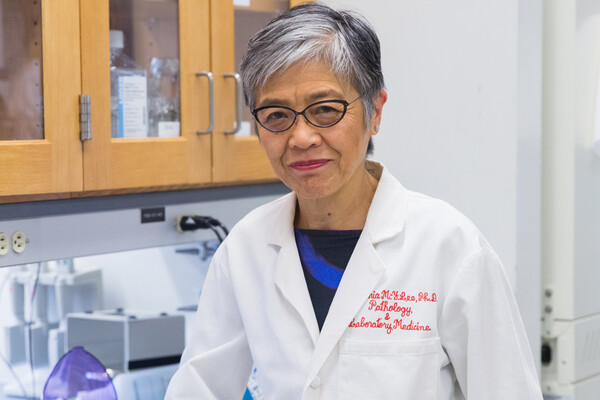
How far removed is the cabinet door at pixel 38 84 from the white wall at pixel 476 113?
0.85m

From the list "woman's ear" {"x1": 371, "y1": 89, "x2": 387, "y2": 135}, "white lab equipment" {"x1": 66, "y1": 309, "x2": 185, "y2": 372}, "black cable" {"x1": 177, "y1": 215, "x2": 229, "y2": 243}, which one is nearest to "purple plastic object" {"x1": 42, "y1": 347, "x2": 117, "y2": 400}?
"white lab equipment" {"x1": 66, "y1": 309, "x2": 185, "y2": 372}

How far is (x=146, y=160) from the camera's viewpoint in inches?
66.4

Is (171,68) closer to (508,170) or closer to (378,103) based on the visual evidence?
(378,103)

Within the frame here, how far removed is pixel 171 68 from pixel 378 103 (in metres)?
→ 0.67

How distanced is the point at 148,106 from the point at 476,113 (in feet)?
2.48

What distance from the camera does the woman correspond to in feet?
3.89

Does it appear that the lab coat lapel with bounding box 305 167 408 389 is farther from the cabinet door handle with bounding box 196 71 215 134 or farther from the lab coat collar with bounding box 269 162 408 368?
the cabinet door handle with bounding box 196 71 215 134

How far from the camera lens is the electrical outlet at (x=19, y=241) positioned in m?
1.52

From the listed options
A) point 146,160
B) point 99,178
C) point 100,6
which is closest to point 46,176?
point 99,178

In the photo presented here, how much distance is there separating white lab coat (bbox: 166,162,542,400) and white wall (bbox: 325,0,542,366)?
1.89ft

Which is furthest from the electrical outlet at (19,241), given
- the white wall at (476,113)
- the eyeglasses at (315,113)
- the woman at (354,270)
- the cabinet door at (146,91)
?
the white wall at (476,113)

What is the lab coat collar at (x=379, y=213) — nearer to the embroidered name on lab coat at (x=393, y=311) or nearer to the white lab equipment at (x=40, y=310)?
the embroidered name on lab coat at (x=393, y=311)

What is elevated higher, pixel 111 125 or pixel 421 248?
pixel 111 125

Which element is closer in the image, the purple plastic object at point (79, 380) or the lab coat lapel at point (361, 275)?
the lab coat lapel at point (361, 275)
